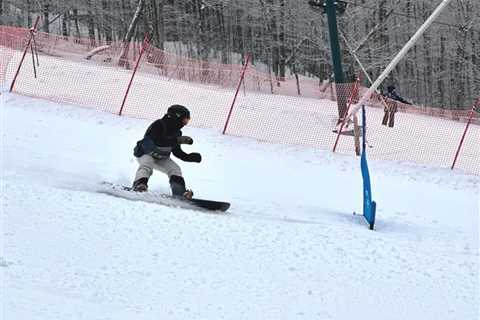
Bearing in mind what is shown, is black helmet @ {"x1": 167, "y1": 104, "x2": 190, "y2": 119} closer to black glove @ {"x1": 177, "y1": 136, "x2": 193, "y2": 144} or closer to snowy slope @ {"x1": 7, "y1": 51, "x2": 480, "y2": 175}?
black glove @ {"x1": 177, "y1": 136, "x2": 193, "y2": 144}

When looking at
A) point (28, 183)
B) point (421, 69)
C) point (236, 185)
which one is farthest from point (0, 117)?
point (421, 69)

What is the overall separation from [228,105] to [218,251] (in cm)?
1495

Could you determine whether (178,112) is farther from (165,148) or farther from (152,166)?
(152,166)

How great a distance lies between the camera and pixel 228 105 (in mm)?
21438

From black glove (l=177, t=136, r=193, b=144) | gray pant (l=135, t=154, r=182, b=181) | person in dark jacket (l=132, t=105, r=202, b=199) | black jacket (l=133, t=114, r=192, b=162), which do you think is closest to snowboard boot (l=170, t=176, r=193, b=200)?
person in dark jacket (l=132, t=105, r=202, b=199)

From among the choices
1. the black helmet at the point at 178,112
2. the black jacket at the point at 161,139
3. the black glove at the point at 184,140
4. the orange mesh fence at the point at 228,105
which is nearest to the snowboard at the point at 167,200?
the black jacket at the point at 161,139

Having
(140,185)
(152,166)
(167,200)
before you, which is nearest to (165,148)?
(152,166)

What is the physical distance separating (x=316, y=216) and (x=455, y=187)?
20.7 ft

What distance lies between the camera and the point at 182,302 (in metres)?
5.24

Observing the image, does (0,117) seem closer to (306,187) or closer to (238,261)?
(306,187)

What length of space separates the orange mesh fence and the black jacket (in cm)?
851

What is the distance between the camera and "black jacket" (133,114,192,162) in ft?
29.2

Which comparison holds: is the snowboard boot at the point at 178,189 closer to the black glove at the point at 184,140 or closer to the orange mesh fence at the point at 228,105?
the black glove at the point at 184,140

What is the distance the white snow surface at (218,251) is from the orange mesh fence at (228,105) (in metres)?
5.89
